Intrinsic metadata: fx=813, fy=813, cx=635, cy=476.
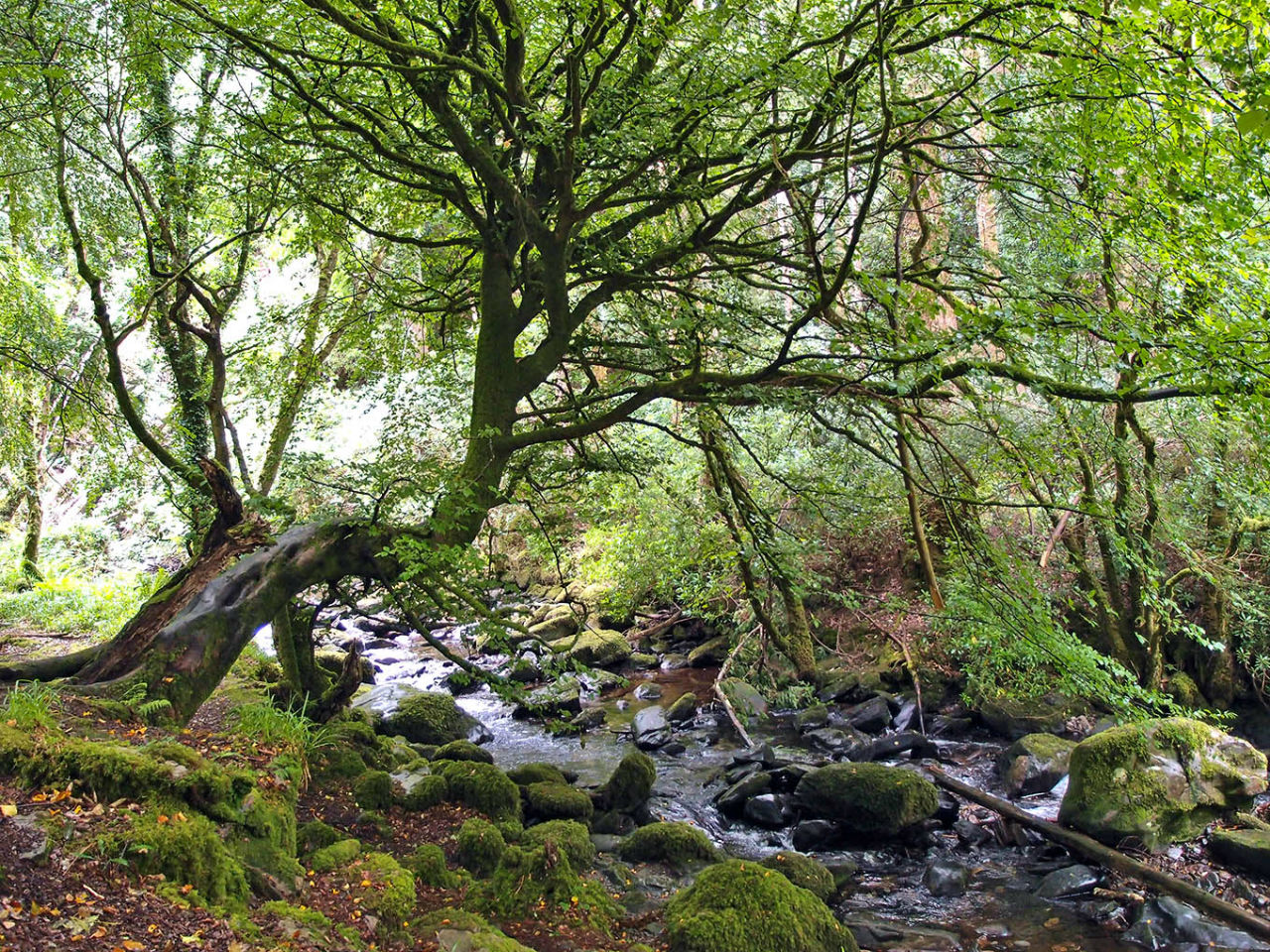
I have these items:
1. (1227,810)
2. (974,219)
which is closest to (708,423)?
(1227,810)

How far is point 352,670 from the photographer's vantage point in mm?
8242

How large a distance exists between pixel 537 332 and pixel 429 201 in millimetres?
2800

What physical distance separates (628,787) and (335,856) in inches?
152

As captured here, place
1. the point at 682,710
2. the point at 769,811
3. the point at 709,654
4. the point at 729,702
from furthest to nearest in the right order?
the point at 709,654 → the point at 682,710 → the point at 729,702 → the point at 769,811

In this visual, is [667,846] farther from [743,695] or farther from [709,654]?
[709,654]

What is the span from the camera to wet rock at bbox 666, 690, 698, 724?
11.7 m

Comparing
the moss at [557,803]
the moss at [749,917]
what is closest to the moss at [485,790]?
the moss at [557,803]

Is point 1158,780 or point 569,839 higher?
point 569,839

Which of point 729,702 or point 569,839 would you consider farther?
point 729,702

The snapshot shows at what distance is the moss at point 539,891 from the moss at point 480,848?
138mm

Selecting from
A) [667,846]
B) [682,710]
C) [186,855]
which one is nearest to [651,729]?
[682,710]

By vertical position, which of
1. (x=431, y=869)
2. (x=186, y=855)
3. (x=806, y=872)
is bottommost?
(x=806, y=872)

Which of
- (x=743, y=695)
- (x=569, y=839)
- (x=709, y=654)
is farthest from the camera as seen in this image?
(x=709, y=654)

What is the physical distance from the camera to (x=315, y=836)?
5230 mm
